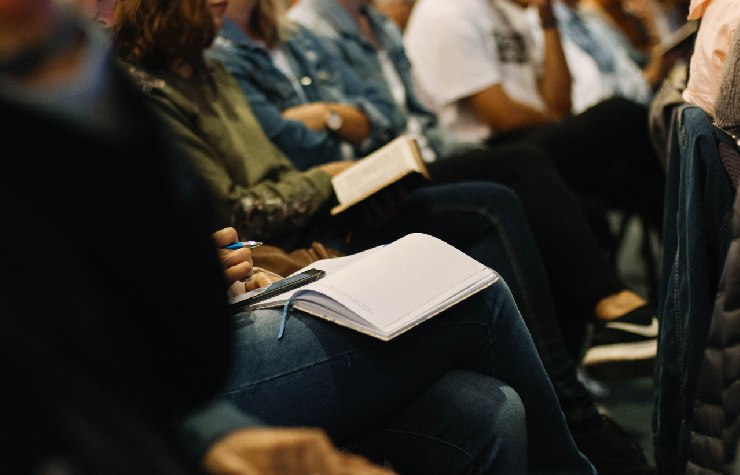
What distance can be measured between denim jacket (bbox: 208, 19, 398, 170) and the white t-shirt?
A: 0.81ft

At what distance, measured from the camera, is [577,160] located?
8.96 feet

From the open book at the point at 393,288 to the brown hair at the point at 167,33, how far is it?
1.79 ft

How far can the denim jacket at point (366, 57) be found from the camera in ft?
8.63

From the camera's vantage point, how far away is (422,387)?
129 cm

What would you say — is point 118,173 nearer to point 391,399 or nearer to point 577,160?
point 391,399

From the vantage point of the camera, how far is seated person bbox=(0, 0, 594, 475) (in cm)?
65

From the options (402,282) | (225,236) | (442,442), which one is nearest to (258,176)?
(225,236)

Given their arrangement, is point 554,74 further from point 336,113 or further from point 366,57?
point 336,113

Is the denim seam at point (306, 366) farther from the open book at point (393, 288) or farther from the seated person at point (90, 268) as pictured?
the seated person at point (90, 268)

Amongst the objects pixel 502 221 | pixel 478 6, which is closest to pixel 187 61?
pixel 502 221

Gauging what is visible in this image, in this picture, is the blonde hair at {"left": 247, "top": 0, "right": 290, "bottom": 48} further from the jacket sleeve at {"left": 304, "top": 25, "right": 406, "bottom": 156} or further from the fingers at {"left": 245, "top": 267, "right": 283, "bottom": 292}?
the fingers at {"left": 245, "top": 267, "right": 283, "bottom": 292}

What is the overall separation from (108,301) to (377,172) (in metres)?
1.23

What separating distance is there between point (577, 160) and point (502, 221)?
882 millimetres

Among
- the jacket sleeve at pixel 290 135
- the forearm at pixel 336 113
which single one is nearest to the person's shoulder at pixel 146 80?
the jacket sleeve at pixel 290 135
